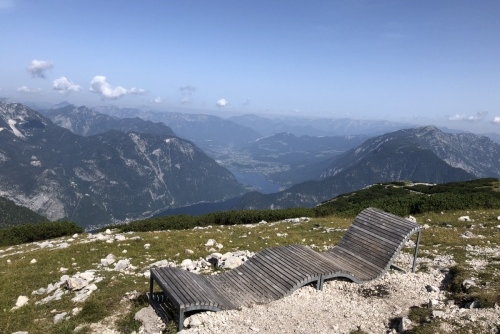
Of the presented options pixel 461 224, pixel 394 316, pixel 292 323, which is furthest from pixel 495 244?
pixel 292 323

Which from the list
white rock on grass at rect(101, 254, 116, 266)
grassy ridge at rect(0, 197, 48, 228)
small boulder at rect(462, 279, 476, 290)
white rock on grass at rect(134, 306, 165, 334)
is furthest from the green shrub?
grassy ridge at rect(0, 197, 48, 228)

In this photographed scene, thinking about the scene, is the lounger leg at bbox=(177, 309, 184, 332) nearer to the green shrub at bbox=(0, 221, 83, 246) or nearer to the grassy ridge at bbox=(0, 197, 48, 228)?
the green shrub at bbox=(0, 221, 83, 246)

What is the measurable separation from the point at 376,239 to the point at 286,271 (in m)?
4.84

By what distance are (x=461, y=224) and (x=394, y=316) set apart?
1584 centimetres

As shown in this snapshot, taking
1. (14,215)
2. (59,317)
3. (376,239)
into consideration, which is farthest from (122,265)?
(14,215)

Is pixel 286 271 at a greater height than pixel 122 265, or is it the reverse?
pixel 286 271

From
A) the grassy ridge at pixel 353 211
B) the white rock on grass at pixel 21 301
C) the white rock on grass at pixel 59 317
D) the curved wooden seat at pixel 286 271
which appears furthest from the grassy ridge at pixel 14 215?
the curved wooden seat at pixel 286 271

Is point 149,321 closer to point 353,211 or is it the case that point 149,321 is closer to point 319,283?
point 319,283

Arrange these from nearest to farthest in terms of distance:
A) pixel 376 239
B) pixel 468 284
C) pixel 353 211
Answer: pixel 468 284 < pixel 376 239 < pixel 353 211

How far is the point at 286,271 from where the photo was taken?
40.2 ft

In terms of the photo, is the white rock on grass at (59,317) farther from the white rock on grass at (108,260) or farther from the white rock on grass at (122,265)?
the white rock on grass at (108,260)

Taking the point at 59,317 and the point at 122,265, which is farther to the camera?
the point at 122,265

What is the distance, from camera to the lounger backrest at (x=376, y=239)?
1379 centimetres

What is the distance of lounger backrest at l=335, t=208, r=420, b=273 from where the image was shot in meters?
13.8
